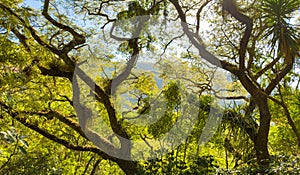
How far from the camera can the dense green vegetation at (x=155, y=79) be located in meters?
4.85

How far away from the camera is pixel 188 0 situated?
21.6 ft

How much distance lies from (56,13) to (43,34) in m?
0.48

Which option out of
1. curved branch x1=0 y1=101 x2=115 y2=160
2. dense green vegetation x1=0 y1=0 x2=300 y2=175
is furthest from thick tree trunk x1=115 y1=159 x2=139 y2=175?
curved branch x1=0 y1=101 x2=115 y2=160

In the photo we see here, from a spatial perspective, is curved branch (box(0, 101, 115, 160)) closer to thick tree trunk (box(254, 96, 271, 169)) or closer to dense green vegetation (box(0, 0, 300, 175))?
dense green vegetation (box(0, 0, 300, 175))

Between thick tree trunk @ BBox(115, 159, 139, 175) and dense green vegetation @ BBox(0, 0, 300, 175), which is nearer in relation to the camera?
dense green vegetation @ BBox(0, 0, 300, 175)

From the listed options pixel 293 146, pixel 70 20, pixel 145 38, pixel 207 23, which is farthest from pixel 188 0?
pixel 293 146

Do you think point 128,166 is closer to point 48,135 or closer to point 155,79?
point 48,135

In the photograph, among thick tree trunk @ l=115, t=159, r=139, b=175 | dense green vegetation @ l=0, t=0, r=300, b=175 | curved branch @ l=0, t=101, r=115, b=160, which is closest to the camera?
dense green vegetation @ l=0, t=0, r=300, b=175

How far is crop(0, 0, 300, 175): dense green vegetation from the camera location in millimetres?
4852

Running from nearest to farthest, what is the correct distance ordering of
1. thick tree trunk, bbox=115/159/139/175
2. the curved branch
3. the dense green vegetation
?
the dense green vegetation
the curved branch
thick tree trunk, bbox=115/159/139/175

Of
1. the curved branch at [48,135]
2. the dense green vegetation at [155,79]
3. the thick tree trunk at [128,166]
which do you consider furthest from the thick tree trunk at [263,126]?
the curved branch at [48,135]

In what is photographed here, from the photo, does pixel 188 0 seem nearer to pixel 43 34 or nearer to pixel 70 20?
pixel 70 20

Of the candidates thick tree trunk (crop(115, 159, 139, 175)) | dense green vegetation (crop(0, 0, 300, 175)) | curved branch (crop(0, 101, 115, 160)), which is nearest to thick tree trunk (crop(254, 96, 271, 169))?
dense green vegetation (crop(0, 0, 300, 175))

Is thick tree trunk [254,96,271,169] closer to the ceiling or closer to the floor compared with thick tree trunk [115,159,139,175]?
closer to the ceiling
